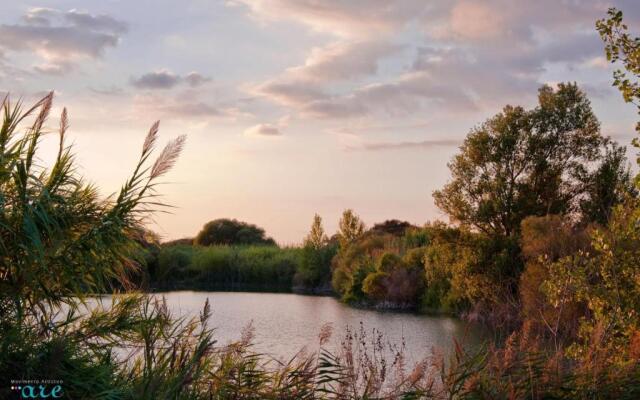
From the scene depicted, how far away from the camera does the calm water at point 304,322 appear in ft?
59.1

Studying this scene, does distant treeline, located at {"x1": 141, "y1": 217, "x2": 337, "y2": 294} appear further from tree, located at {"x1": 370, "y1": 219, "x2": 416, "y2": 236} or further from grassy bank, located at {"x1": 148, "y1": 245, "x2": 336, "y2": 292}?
tree, located at {"x1": 370, "y1": 219, "x2": 416, "y2": 236}

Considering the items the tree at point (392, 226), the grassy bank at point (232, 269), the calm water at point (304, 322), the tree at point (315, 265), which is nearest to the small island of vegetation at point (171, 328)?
the calm water at point (304, 322)

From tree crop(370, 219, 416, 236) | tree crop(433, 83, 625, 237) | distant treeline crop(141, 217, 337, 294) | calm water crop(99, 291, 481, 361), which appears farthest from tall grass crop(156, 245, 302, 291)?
tree crop(433, 83, 625, 237)

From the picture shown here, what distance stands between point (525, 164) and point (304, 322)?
506 inches

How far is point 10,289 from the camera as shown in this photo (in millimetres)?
6086

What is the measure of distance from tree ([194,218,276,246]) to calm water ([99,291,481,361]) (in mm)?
31771

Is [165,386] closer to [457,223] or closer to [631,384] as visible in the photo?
[631,384]

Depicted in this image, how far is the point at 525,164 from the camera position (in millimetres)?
30562

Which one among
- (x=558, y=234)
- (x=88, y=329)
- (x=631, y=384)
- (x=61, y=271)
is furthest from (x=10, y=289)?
(x=558, y=234)

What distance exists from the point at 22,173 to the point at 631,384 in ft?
19.2

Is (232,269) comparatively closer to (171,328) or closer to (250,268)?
(250,268)

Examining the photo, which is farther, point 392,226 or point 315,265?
point 392,226

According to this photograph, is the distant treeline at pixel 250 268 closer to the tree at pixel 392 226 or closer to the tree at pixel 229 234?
the tree at pixel 392 226

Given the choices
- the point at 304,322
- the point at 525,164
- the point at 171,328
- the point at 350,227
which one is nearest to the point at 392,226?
the point at 350,227
